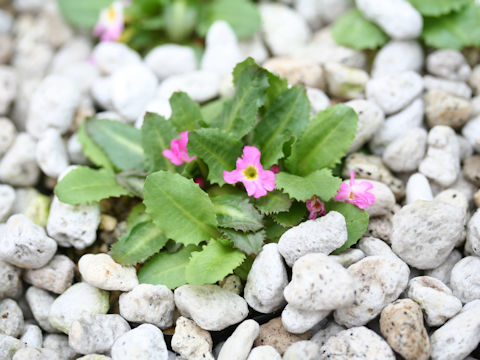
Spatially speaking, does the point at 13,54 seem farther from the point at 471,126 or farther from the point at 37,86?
the point at 471,126

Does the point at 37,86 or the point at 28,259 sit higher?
the point at 37,86

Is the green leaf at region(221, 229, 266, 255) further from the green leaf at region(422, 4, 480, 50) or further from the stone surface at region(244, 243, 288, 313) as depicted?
the green leaf at region(422, 4, 480, 50)

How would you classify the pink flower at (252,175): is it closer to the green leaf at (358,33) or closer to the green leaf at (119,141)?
the green leaf at (119,141)

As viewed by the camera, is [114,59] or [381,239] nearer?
[381,239]

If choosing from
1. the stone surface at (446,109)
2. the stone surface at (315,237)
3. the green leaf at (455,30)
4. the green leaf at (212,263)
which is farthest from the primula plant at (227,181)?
the green leaf at (455,30)

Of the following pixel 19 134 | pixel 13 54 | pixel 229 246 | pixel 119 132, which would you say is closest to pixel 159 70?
pixel 119 132

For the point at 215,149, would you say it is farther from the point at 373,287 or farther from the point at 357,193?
the point at 373,287

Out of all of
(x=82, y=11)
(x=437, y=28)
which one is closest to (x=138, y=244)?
(x=82, y=11)
